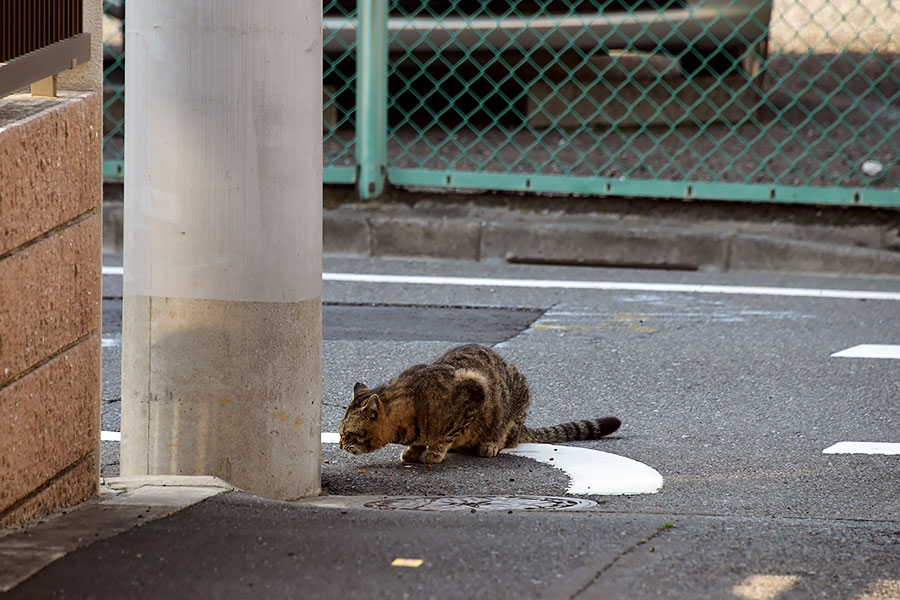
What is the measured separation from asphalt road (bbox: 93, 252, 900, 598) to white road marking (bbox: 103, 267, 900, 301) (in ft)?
0.24

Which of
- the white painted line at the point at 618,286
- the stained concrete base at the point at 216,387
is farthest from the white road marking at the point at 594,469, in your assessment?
the white painted line at the point at 618,286

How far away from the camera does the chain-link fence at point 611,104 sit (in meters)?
8.65

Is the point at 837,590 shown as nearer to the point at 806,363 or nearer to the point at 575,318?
the point at 806,363

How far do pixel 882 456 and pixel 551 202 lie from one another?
424 centimetres

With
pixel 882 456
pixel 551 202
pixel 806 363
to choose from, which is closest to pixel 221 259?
pixel 882 456

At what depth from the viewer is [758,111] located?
9.66 meters

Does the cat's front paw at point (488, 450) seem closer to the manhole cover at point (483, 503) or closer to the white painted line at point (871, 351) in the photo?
the manhole cover at point (483, 503)

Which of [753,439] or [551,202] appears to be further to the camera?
[551,202]

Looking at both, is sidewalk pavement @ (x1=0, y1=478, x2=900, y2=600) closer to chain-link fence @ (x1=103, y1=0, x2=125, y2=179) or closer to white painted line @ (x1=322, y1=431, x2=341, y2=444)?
white painted line @ (x1=322, y1=431, x2=341, y2=444)

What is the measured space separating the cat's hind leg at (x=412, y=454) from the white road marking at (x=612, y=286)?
2759 millimetres

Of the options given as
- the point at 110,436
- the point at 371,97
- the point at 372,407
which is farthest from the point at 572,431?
the point at 371,97

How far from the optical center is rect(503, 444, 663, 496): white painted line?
4.27 metres

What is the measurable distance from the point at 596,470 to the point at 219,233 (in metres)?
1.55

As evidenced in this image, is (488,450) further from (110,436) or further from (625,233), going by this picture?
(625,233)
